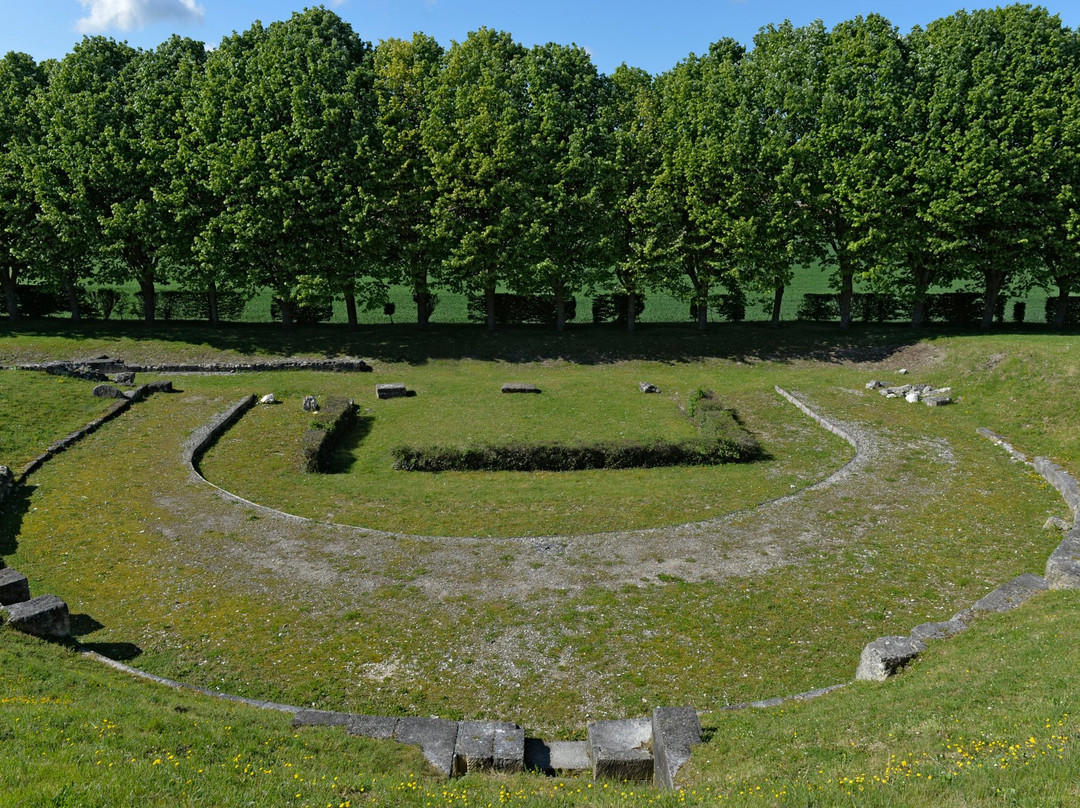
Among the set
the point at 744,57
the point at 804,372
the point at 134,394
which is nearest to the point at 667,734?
the point at 134,394

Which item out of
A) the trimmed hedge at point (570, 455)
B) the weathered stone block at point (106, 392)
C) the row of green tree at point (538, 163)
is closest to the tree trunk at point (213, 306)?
the row of green tree at point (538, 163)

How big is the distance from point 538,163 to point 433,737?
37.0 metres

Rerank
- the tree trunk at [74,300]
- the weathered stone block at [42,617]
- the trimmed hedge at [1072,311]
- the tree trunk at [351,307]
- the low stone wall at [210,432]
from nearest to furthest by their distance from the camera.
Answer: the weathered stone block at [42,617], the low stone wall at [210,432], the tree trunk at [351,307], the trimmed hedge at [1072,311], the tree trunk at [74,300]

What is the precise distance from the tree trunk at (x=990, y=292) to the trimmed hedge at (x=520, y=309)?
82.8ft

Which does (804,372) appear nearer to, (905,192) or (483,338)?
(905,192)

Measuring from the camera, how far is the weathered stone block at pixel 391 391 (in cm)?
3506

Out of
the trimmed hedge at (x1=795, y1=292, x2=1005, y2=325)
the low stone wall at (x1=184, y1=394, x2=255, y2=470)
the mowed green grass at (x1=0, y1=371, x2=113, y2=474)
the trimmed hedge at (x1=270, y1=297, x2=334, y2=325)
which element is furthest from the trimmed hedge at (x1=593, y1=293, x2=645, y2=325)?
the mowed green grass at (x1=0, y1=371, x2=113, y2=474)

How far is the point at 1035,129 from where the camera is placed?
3919 centimetres

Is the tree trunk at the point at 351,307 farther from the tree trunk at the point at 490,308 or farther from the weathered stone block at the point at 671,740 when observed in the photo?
the weathered stone block at the point at 671,740

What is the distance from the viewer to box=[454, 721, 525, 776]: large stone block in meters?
10.7

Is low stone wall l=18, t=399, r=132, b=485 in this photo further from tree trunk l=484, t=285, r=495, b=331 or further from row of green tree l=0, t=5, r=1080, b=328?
tree trunk l=484, t=285, r=495, b=331

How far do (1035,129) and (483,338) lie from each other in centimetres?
3200

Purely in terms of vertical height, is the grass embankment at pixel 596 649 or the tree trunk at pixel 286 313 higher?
the tree trunk at pixel 286 313

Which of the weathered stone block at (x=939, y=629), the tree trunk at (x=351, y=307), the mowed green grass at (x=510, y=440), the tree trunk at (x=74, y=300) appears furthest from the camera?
the tree trunk at (x=74, y=300)
